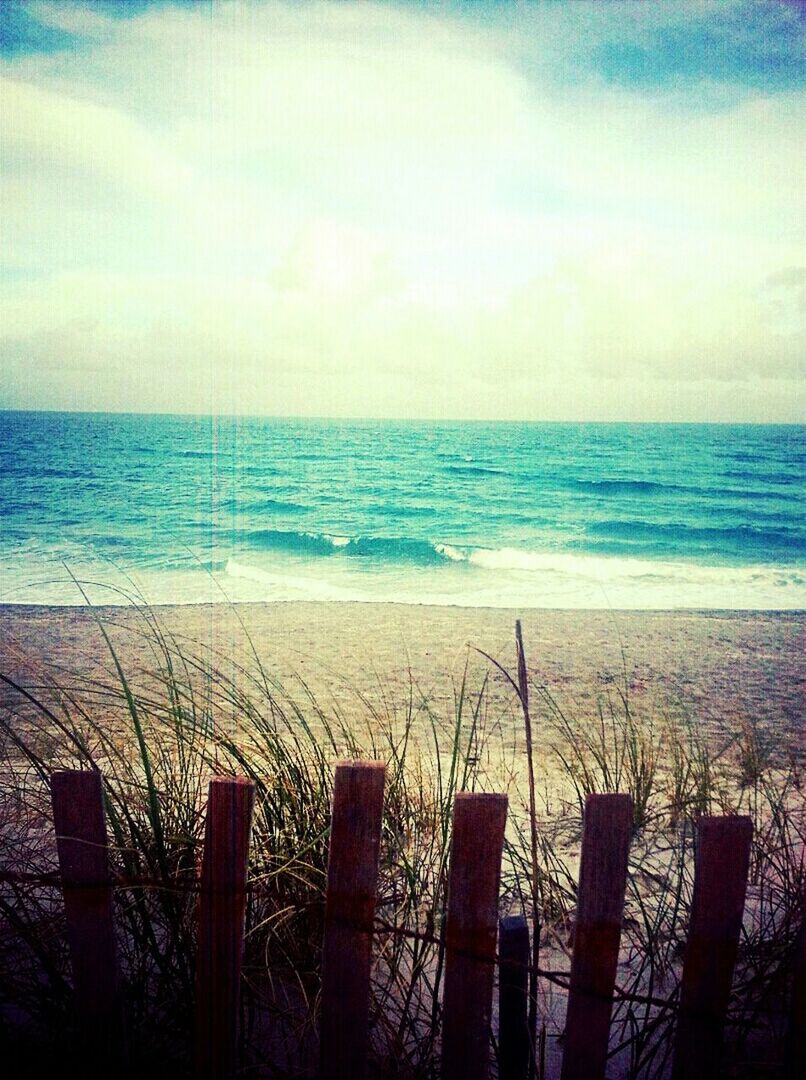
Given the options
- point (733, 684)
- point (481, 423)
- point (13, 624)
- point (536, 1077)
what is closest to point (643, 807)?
point (536, 1077)

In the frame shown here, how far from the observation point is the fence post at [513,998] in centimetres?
134

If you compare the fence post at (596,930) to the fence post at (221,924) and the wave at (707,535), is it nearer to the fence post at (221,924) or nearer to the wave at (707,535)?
the fence post at (221,924)

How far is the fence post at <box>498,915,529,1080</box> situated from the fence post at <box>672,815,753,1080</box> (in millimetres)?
236

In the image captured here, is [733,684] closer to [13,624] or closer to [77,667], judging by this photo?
[77,667]

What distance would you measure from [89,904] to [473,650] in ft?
21.9

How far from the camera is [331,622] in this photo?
359 inches

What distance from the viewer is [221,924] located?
1266 millimetres

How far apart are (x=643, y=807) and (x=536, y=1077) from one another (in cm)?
120

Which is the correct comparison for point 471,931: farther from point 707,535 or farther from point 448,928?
point 707,535

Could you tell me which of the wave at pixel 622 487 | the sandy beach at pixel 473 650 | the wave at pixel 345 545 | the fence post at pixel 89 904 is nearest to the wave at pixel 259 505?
the wave at pixel 345 545

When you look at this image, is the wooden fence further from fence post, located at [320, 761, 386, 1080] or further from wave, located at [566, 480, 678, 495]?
wave, located at [566, 480, 678, 495]

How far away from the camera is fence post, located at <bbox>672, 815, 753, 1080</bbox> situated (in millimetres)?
1194

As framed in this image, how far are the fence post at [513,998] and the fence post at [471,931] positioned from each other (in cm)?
7

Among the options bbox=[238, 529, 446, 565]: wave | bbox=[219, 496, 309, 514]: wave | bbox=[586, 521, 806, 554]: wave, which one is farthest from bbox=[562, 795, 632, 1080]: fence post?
bbox=[219, 496, 309, 514]: wave
